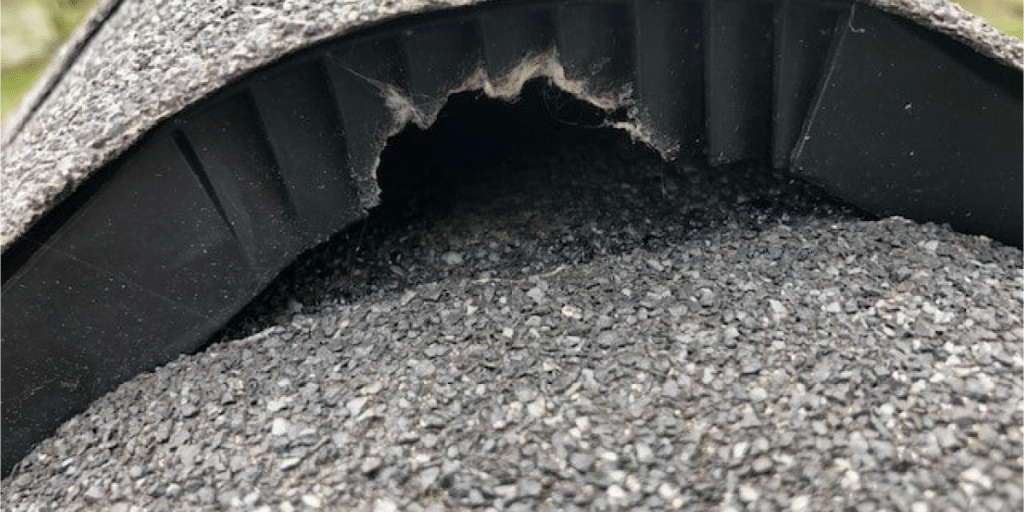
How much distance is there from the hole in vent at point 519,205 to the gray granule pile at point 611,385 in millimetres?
13

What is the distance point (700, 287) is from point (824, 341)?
334mm

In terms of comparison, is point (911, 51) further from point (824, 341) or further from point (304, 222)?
point (304, 222)

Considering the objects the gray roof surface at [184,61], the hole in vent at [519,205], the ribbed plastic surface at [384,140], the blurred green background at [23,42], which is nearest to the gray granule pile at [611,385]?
the hole in vent at [519,205]

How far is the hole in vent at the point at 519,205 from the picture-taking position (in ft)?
7.91

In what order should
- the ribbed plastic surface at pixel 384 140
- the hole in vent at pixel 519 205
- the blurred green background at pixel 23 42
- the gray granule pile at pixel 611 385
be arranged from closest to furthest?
the gray granule pile at pixel 611 385, the ribbed plastic surface at pixel 384 140, the hole in vent at pixel 519 205, the blurred green background at pixel 23 42

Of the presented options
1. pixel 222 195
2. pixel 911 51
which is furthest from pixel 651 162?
pixel 222 195

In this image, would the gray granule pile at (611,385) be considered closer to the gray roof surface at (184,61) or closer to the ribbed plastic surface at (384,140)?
the ribbed plastic surface at (384,140)

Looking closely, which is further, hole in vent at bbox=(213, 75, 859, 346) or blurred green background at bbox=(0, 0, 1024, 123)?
blurred green background at bbox=(0, 0, 1024, 123)

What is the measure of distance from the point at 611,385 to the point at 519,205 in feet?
2.95

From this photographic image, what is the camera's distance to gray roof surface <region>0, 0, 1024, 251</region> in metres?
1.88

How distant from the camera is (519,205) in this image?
8.48 feet

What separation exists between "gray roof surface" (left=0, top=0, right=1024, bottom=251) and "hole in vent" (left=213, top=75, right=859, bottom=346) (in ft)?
1.92

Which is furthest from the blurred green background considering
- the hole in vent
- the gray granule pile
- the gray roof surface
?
the gray granule pile

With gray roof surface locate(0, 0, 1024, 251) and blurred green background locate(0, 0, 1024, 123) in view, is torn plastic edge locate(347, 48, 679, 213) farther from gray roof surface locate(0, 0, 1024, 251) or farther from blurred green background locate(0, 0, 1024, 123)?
blurred green background locate(0, 0, 1024, 123)
